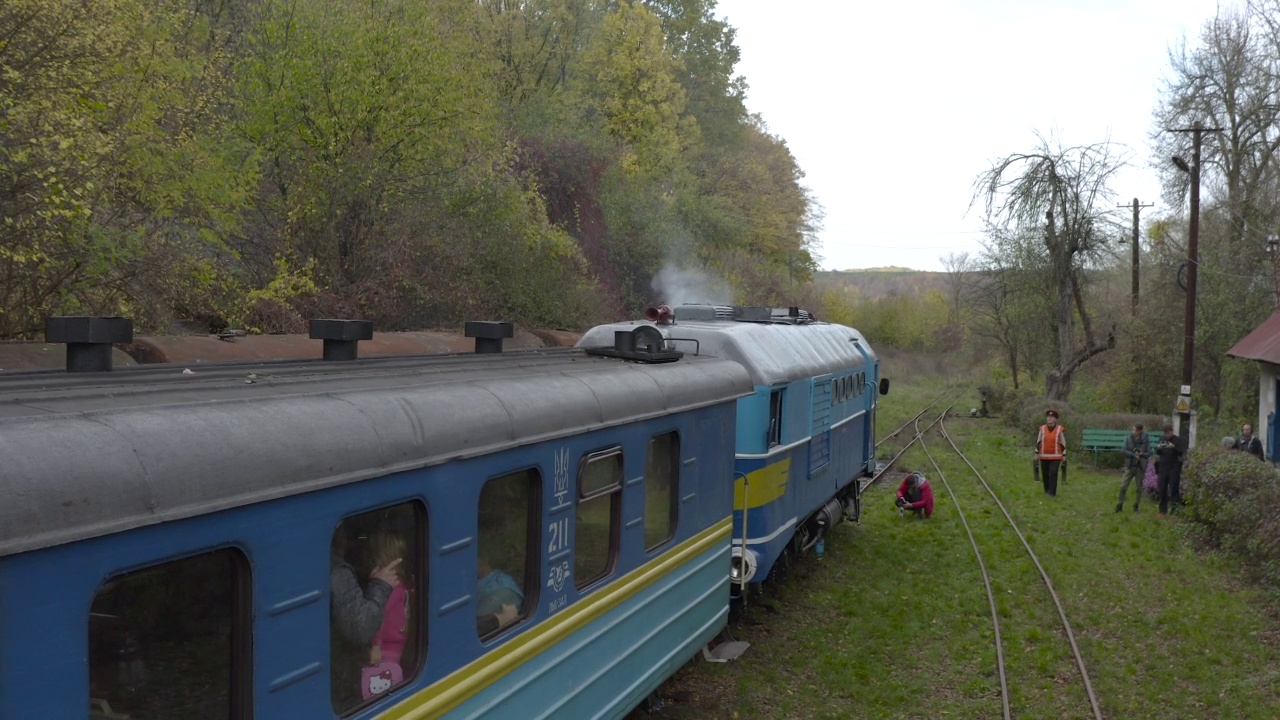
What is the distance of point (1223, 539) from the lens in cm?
1488

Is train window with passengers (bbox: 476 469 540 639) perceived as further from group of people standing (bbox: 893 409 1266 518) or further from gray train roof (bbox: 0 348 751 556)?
group of people standing (bbox: 893 409 1266 518)

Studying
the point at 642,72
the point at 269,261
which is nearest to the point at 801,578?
the point at 269,261

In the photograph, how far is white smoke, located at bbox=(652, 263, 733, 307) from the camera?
2469 cm

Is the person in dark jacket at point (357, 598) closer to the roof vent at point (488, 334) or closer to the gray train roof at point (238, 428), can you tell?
the gray train roof at point (238, 428)

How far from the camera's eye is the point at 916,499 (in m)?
17.5

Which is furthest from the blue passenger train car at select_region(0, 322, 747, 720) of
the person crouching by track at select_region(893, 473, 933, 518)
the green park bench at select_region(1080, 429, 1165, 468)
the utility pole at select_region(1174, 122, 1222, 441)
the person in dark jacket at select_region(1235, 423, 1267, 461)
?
the green park bench at select_region(1080, 429, 1165, 468)

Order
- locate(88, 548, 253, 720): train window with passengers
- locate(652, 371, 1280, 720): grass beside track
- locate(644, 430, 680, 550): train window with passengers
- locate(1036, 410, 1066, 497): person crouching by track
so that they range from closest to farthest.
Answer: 1. locate(88, 548, 253, 720): train window with passengers
2. locate(644, 430, 680, 550): train window with passengers
3. locate(652, 371, 1280, 720): grass beside track
4. locate(1036, 410, 1066, 497): person crouching by track

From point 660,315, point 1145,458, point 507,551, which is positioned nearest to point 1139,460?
point 1145,458

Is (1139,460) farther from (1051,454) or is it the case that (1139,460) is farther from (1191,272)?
(1191,272)

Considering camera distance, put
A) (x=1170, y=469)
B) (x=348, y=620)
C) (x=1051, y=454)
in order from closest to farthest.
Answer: (x=348, y=620) → (x=1170, y=469) → (x=1051, y=454)

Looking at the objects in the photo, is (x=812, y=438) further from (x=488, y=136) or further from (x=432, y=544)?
(x=488, y=136)

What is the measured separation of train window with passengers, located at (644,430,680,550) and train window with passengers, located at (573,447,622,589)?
1.60 ft

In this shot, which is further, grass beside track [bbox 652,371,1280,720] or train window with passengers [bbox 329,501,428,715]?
grass beside track [bbox 652,371,1280,720]

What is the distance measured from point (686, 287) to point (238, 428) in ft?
78.4
